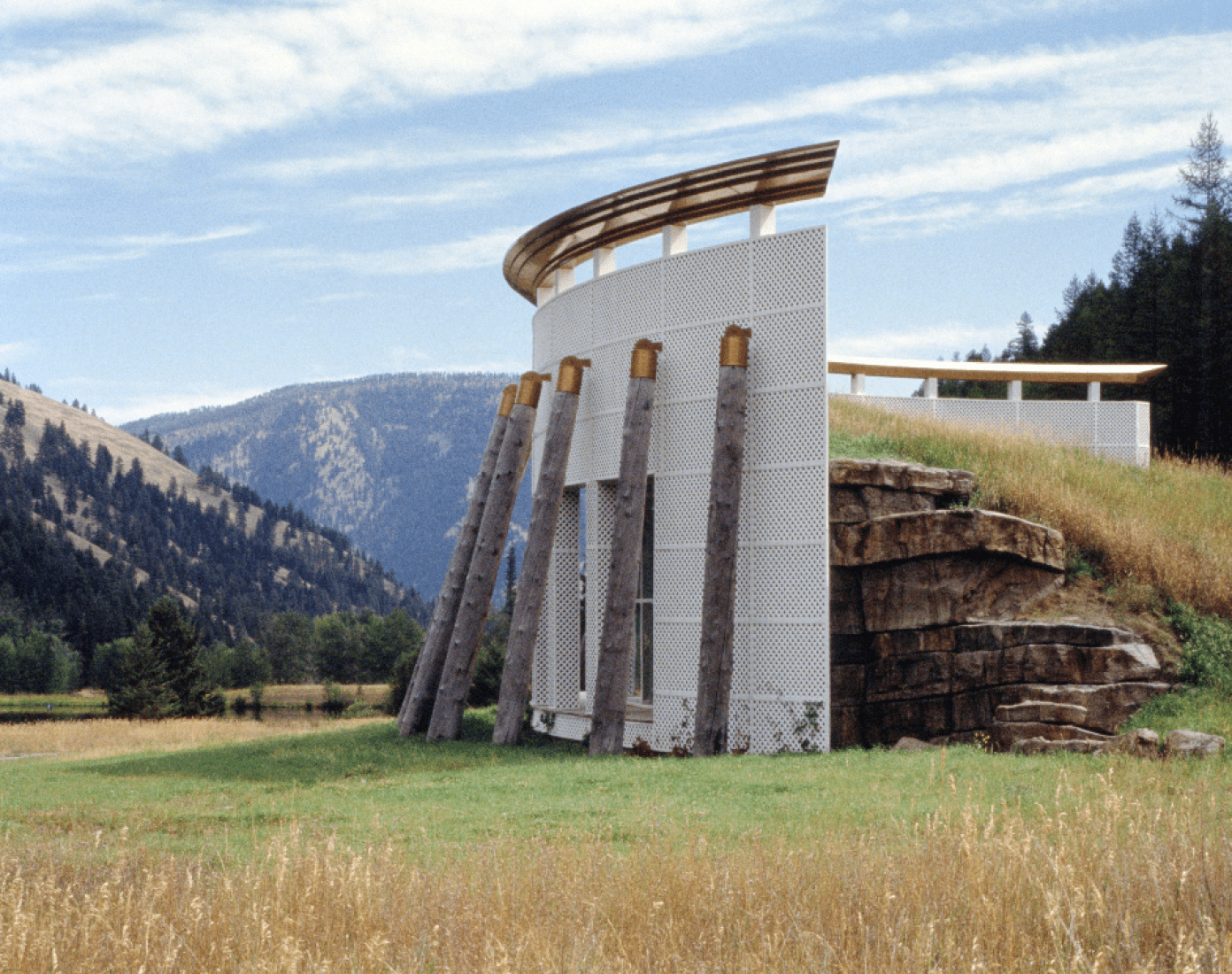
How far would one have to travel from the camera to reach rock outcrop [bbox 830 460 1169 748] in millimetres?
10711

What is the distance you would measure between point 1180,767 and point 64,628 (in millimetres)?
110897

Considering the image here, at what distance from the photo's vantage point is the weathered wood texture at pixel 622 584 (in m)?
12.1

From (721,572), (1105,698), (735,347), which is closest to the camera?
(1105,698)

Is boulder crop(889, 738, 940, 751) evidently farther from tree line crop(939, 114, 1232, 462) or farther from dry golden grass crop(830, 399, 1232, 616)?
tree line crop(939, 114, 1232, 462)

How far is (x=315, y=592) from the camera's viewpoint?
173 meters

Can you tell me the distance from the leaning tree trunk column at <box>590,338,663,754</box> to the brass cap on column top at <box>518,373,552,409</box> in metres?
2.41

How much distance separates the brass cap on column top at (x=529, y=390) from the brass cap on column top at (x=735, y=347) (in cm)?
366

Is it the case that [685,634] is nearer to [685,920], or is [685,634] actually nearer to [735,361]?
[735,361]

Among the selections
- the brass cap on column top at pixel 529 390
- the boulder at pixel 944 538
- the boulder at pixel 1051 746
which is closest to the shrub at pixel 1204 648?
the boulder at pixel 944 538

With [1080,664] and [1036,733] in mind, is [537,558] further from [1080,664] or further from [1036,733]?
[1080,664]

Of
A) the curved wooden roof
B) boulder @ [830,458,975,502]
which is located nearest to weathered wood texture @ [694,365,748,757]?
boulder @ [830,458,975,502]

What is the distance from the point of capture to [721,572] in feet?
37.9

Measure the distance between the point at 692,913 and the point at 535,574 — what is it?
927 centimetres

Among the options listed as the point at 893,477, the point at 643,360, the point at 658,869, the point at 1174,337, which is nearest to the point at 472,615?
the point at 643,360
